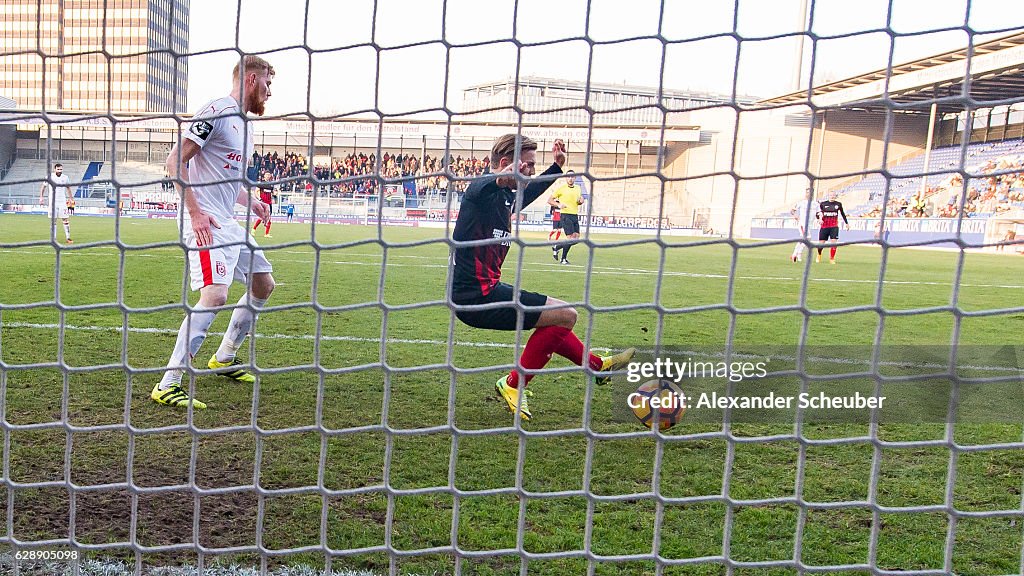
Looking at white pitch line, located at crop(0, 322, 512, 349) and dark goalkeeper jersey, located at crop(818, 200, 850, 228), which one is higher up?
dark goalkeeper jersey, located at crop(818, 200, 850, 228)

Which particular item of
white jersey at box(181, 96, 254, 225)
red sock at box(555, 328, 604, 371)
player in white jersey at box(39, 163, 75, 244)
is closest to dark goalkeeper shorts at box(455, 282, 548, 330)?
red sock at box(555, 328, 604, 371)

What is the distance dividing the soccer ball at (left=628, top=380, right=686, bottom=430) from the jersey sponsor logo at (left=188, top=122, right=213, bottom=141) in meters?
2.49

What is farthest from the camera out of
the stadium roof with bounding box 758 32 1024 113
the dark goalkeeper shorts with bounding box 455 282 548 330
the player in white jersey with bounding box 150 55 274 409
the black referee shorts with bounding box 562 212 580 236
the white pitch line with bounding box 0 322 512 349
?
the stadium roof with bounding box 758 32 1024 113

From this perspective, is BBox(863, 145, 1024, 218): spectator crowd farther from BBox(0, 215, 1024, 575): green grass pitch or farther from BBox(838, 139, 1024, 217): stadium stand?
BBox(0, 215, 1024, 575): green grass pitch

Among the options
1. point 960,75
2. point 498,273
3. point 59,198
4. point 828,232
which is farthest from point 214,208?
point 960,75

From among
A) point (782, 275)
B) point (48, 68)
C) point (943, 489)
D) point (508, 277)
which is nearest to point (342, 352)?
point (48, 68)

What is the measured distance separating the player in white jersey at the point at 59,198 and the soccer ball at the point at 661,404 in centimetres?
254

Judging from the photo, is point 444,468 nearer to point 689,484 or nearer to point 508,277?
point 689,484

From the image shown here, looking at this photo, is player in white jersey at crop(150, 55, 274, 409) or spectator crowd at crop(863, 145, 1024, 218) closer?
player in white jersey at crop(150, 55, 274, 409)

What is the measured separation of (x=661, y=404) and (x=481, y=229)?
1252 millimetres

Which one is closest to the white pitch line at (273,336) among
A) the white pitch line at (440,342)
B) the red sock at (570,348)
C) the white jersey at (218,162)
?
the white pitch line at (440,342)

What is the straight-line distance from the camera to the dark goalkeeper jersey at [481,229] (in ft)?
12.7

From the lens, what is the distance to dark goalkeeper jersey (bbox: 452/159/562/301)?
3.86 metres

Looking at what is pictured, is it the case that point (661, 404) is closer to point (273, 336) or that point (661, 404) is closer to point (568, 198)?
point (273, 336)
